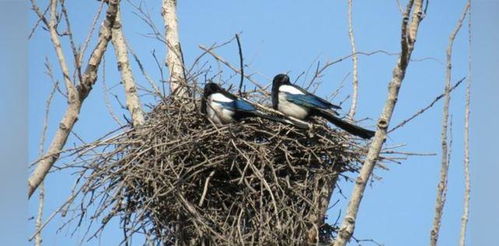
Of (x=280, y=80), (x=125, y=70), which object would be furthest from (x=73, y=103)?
(x=125, y=70)

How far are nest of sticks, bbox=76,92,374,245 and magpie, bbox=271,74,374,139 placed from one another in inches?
4.2

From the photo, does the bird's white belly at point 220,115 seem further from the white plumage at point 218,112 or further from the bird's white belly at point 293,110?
the bird's white belly at point 293,110

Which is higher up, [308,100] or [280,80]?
[280,80]

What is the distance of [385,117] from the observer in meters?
4.07

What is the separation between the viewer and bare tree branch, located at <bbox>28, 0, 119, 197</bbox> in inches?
165

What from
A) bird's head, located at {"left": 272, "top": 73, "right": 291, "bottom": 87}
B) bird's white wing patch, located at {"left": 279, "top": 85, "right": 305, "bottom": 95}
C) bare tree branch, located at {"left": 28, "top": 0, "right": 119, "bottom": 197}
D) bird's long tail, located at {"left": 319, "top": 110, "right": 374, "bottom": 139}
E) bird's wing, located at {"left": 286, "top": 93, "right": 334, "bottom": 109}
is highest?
bird's head, located at {"left": 272, "top": 73, "right": 291, "bottom": 87}

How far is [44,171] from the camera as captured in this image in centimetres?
418

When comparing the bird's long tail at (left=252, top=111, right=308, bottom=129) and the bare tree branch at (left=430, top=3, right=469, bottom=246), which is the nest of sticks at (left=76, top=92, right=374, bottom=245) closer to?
the bird's long tail at (left=252, top=111, right=308, bottom=129)

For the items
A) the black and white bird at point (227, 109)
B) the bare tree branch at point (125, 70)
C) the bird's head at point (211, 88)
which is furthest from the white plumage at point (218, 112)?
the bare tree branch at point (125, 70)

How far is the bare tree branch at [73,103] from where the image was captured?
4.19 metres

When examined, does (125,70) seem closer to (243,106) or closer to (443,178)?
(243,106)

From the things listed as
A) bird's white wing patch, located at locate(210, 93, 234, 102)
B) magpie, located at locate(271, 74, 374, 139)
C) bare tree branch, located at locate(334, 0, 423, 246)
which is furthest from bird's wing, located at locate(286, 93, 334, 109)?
bare tree branch, located at locate(334, 0, 423, 246)

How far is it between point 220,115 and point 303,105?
596 millimetres

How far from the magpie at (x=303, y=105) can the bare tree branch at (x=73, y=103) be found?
187 centimetres
